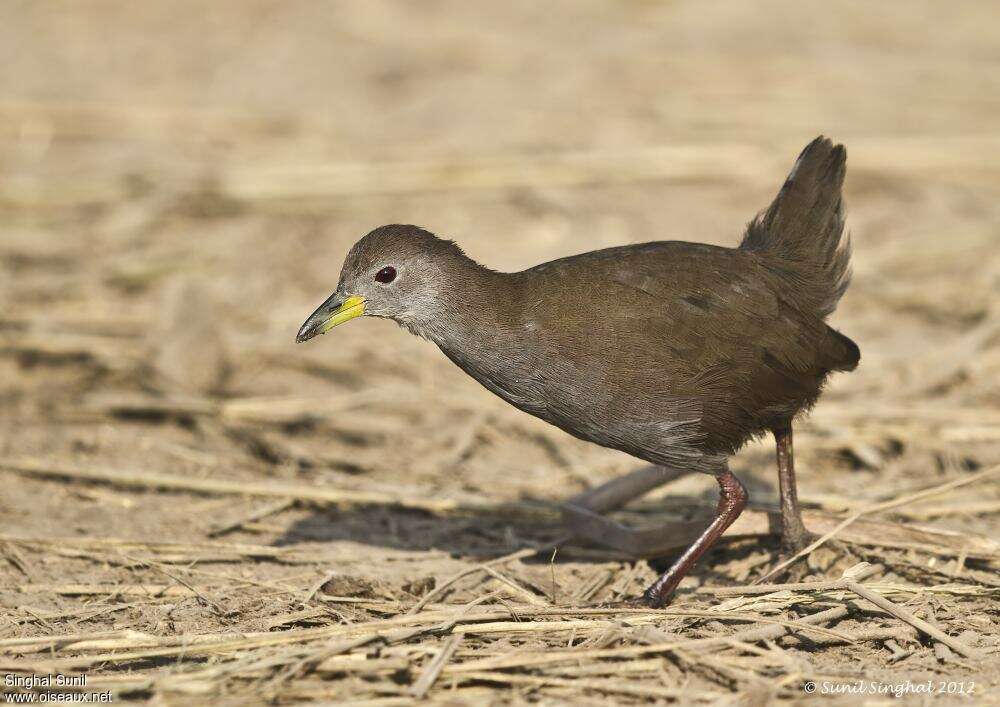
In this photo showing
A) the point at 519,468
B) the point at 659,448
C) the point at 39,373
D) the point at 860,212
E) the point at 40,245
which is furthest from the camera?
the point at 860,212

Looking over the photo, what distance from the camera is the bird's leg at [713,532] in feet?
15.2

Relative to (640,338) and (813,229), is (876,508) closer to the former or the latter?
(813,229)

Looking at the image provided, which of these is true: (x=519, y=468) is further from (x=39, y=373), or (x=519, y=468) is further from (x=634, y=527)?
(x=39, y=373)

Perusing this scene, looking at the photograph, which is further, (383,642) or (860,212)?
(860,212)

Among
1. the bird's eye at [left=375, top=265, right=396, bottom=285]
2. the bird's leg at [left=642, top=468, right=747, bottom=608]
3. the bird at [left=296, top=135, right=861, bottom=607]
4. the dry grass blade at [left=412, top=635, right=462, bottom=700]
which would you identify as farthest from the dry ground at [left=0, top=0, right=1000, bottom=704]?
the bird's eye at [left=375, top=265, right=396, bottom=285]

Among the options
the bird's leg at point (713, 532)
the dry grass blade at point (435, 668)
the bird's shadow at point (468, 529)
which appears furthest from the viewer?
the bird's shadow at point (468, 529)

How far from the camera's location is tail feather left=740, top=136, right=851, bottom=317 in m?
5.07

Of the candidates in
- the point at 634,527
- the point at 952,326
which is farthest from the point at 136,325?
the point at 952,326

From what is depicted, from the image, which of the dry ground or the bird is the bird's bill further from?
the dry ground

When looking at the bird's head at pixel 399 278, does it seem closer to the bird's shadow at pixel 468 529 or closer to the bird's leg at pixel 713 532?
the bird's shadow at pixel 468 529

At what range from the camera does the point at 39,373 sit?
7.10 meters

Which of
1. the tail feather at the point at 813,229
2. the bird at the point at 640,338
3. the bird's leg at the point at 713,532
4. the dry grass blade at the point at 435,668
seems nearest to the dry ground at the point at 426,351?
the dry grass blade at the point at 435,668

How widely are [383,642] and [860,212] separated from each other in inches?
257

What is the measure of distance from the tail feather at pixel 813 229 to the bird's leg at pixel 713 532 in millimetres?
847
